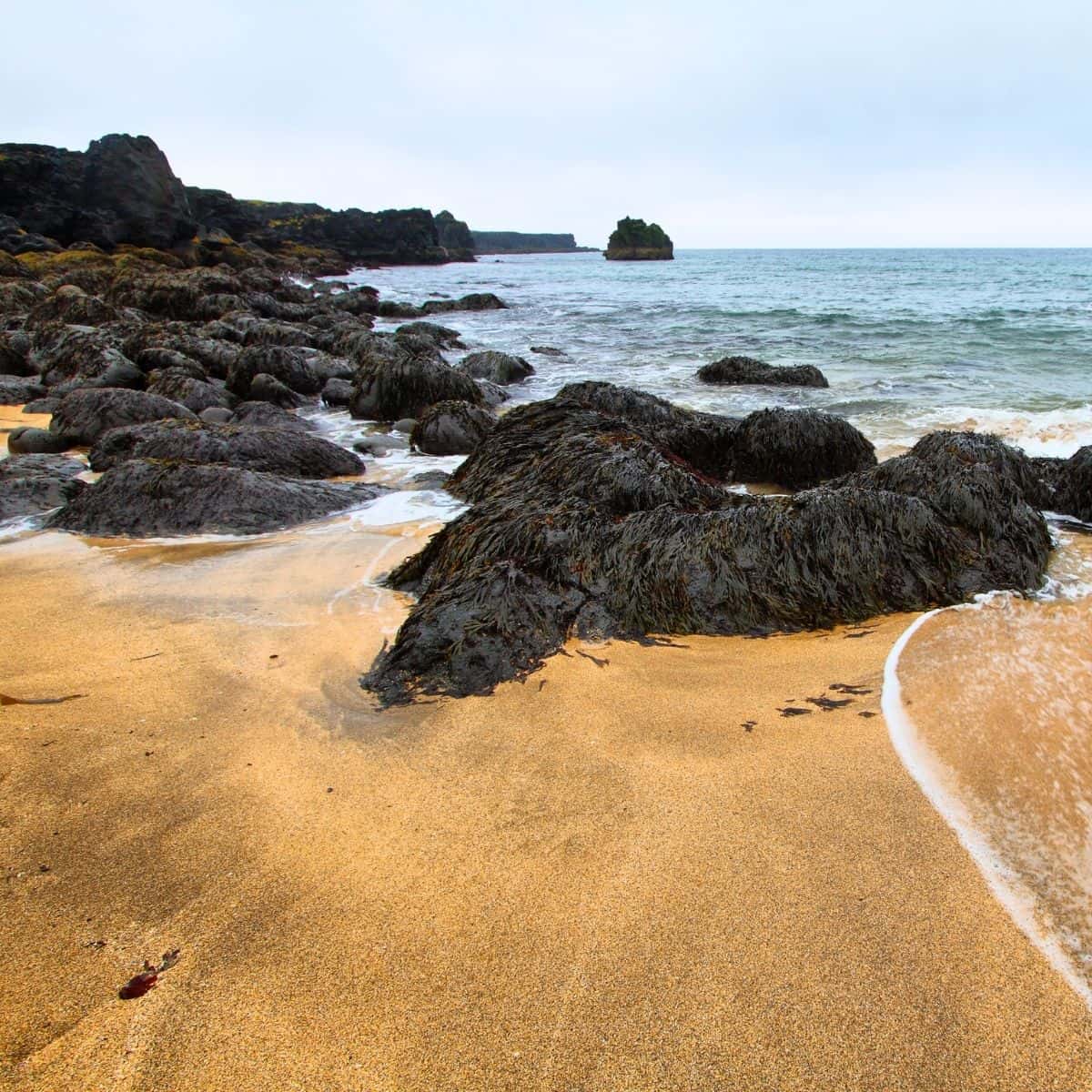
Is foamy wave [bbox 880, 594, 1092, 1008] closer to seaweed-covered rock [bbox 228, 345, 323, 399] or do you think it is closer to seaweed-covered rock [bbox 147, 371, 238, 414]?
seaweed-covered rock [bbox 147, 371, 238, 414]

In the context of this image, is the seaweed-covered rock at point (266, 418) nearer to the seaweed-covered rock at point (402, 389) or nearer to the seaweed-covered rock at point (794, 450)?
the seaweed-covered rock at point (402, 389)

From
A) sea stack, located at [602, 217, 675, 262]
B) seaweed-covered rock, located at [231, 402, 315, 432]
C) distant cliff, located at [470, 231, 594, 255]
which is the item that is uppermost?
distant cliff, located at [470, 231, 594, 255]

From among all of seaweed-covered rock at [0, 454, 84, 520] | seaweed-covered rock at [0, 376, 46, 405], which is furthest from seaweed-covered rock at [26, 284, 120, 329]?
seaweed-covered rock at [0, 454, 84, 520]

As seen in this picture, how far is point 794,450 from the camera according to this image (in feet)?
19.0

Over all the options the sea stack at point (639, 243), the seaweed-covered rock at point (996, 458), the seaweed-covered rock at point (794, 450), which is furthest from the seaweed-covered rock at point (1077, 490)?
the sea stack at point (639, 243)

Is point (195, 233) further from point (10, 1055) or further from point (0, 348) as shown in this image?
point (10, 1055)

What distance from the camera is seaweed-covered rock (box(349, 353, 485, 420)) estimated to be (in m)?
8.72

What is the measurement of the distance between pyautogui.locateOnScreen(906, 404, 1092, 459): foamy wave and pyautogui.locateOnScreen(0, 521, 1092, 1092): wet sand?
6277 millimetres

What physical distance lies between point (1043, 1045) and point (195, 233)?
167 ft

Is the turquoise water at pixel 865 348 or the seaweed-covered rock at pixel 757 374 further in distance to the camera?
the seaweed-covered rock at pixel 757 374

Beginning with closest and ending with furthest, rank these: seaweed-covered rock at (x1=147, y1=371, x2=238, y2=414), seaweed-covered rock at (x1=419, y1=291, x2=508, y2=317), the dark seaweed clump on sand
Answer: the dark seaweed clump on sand, seaweed-covered rock at (x1=147, y1=371, x2=238, y2=414), seaweed-covered rock at (x1=419, y1=291, x2=508, y2=317)

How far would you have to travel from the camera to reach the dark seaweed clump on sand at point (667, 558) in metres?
2.95

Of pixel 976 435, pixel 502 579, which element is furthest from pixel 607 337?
pixel 502 579

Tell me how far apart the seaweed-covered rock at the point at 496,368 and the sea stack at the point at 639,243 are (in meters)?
97.7
